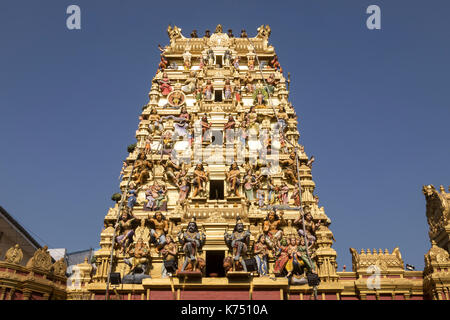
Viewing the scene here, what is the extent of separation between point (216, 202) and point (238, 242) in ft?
14.2

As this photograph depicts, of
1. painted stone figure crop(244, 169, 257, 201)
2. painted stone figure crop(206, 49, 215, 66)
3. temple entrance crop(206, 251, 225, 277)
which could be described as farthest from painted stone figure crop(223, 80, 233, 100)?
temple entrance crop(206, 251, 225, 277)

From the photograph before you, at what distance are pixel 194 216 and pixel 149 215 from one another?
310 centimetres

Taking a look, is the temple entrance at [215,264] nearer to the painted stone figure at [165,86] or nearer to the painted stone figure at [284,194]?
the painted stone figure at [284,194]

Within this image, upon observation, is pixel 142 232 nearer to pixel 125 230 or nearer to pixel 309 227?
pixel 125 230

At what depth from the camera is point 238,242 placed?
1892 centimetres

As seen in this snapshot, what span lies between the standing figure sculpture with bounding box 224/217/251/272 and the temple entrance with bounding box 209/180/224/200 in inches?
217

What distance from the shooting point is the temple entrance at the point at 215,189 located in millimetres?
24875

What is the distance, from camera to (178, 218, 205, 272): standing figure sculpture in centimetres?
A: 1866

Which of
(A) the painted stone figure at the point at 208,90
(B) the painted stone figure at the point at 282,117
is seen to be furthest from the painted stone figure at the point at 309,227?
(A) the painted stone figure at the point at 208,90

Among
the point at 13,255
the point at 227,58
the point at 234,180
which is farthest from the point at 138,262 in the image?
the point at 227,58

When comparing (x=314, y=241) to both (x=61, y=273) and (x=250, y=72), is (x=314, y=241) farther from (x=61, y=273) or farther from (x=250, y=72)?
(x=250, y=72)

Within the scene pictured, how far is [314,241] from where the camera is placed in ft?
69.2

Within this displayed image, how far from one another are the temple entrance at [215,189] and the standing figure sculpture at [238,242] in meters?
5.50
